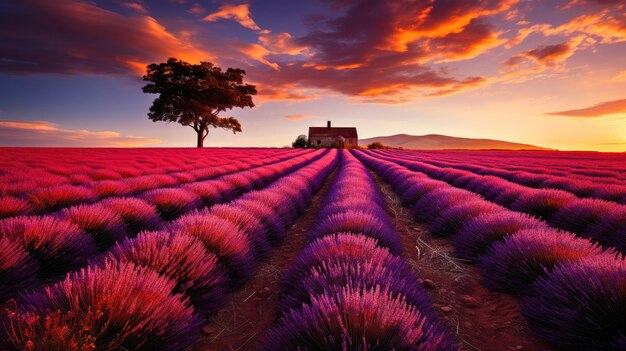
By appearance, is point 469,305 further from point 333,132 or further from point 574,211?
point 333,132

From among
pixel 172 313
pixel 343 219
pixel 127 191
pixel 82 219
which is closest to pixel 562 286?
pixel 343 219

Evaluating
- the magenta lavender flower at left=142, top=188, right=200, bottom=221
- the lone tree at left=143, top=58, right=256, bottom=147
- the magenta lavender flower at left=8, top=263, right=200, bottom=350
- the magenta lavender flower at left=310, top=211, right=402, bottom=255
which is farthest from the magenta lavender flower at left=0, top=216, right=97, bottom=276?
the lone tree at left=143, top=58, right=256, bottom=147

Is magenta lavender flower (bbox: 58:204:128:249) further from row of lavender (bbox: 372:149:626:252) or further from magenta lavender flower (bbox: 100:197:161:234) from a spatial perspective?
row of lavender (bbox: 372:149:626:252)

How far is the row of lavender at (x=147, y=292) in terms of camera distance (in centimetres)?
126

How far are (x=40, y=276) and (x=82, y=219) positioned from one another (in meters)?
0.82

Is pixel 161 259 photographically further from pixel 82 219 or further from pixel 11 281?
pixel 82 219

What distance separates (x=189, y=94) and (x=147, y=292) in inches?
1518

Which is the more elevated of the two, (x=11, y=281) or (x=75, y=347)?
(x=75, y=347)

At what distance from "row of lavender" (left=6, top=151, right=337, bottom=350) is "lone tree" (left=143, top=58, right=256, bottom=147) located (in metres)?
35.4

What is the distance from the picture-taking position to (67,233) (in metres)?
2.85

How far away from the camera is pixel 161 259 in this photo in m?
2.08

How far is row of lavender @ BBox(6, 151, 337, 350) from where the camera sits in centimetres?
126

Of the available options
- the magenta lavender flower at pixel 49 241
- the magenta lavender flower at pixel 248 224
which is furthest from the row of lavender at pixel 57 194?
the magenta lavender flower at pixel 248 224

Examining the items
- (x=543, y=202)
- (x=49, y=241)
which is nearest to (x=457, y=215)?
(x=543, y=202)
